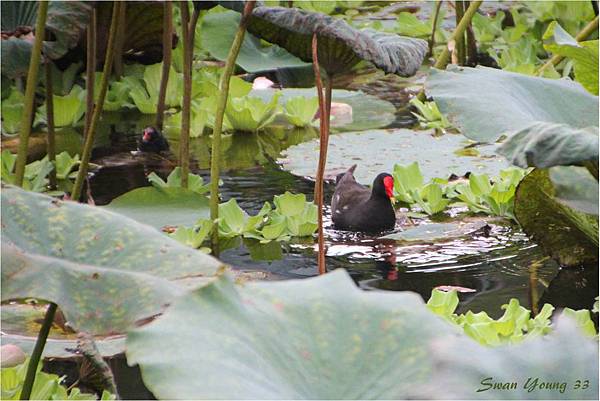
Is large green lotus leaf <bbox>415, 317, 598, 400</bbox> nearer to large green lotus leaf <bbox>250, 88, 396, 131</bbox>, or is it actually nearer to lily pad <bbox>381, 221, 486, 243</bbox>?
lily pad <bbox>381, 221, 486, 243</bbox>

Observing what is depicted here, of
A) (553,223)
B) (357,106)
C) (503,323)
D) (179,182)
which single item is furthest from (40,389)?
(357,106)

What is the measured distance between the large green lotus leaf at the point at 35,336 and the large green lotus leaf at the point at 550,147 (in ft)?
3.90

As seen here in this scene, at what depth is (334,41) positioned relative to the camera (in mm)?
3326

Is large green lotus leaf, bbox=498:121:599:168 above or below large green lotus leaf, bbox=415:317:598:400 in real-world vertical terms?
above

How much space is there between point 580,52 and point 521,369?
1.27 meters

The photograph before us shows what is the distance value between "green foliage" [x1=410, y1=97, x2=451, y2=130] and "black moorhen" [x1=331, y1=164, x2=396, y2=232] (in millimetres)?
1144

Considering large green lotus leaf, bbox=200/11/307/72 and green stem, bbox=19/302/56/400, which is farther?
large green lotus leaf, bbox=200/11/307/72

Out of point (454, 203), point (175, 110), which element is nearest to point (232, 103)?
point (175, 110)

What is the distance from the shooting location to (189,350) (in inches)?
49.9

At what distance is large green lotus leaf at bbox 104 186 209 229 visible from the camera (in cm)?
398

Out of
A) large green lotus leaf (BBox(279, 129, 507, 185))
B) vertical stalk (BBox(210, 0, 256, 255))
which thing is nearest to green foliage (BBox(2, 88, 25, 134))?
large green lotus leaf (BBox(279, 129, 507, 185))

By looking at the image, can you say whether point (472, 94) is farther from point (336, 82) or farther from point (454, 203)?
point (336, 82)

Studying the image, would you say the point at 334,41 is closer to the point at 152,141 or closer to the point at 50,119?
the point at 50,119

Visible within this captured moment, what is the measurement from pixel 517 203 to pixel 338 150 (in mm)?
1923
